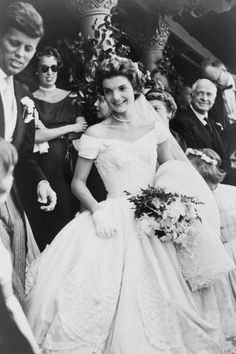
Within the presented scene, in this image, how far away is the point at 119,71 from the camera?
14.5 ft

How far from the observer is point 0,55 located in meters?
4.07

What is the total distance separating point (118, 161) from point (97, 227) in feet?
1.72

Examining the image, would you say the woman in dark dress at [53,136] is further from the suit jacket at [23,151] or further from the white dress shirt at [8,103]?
the white dress shirt at [8,103]

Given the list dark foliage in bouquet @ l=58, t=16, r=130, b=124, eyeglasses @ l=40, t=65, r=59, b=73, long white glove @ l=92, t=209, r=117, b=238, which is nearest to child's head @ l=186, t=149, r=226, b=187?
dark foliage in bouquet @ l=58, t=16, r=130, b=124

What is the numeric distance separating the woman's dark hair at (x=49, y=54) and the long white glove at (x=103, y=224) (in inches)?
46.4

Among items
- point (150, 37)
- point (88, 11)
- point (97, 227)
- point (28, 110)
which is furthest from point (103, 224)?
point (150, 37)

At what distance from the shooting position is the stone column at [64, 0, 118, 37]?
4777 mm

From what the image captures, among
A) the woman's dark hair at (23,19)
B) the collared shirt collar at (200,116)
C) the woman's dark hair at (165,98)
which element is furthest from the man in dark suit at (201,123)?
the woman's dark hair at (23,19)

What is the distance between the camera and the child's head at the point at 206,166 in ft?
16.3

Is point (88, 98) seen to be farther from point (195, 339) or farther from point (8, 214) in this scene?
point (195, 339)

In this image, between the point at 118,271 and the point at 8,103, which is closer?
the point at 118,271

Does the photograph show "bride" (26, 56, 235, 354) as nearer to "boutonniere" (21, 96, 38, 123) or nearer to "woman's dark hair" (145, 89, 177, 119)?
"boutonniere" (21, 96, 38, 123)

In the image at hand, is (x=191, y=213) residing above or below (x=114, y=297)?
above

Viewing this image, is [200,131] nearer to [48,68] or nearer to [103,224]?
[48,68]
